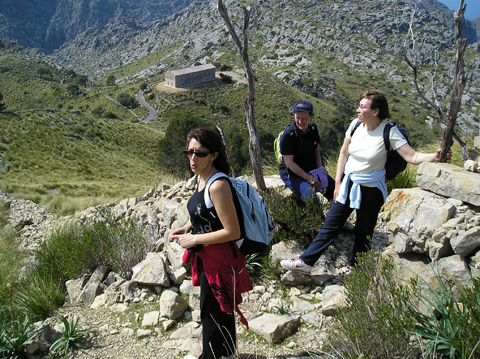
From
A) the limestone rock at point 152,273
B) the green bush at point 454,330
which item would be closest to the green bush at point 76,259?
the limestone rock at point 152,273

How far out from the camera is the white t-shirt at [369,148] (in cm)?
265

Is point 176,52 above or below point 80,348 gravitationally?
above

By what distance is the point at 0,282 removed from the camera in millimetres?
3664

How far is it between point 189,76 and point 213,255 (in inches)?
2686

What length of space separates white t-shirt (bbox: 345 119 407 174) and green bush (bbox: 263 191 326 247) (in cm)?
77

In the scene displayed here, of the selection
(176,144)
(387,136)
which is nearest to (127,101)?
(176,144)

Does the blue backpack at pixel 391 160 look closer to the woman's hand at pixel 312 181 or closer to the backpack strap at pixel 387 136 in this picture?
the backpack strap at pixel 387 136

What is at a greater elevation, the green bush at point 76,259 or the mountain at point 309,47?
the mountain at point 309,47

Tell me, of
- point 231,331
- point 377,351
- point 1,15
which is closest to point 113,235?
point 231,331

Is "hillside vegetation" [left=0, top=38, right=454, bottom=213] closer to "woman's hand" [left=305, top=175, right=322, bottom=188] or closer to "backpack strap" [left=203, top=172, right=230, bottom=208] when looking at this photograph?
"woman's hand" [left=305, top=175, right=322, bottom=188]

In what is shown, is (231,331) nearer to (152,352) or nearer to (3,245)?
(152,352)

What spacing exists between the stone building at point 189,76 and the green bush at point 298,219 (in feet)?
216

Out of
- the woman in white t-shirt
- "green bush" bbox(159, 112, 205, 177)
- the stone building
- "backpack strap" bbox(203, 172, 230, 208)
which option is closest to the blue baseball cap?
the woman in white t-shirt

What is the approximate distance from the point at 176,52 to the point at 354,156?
123402 millimetres
